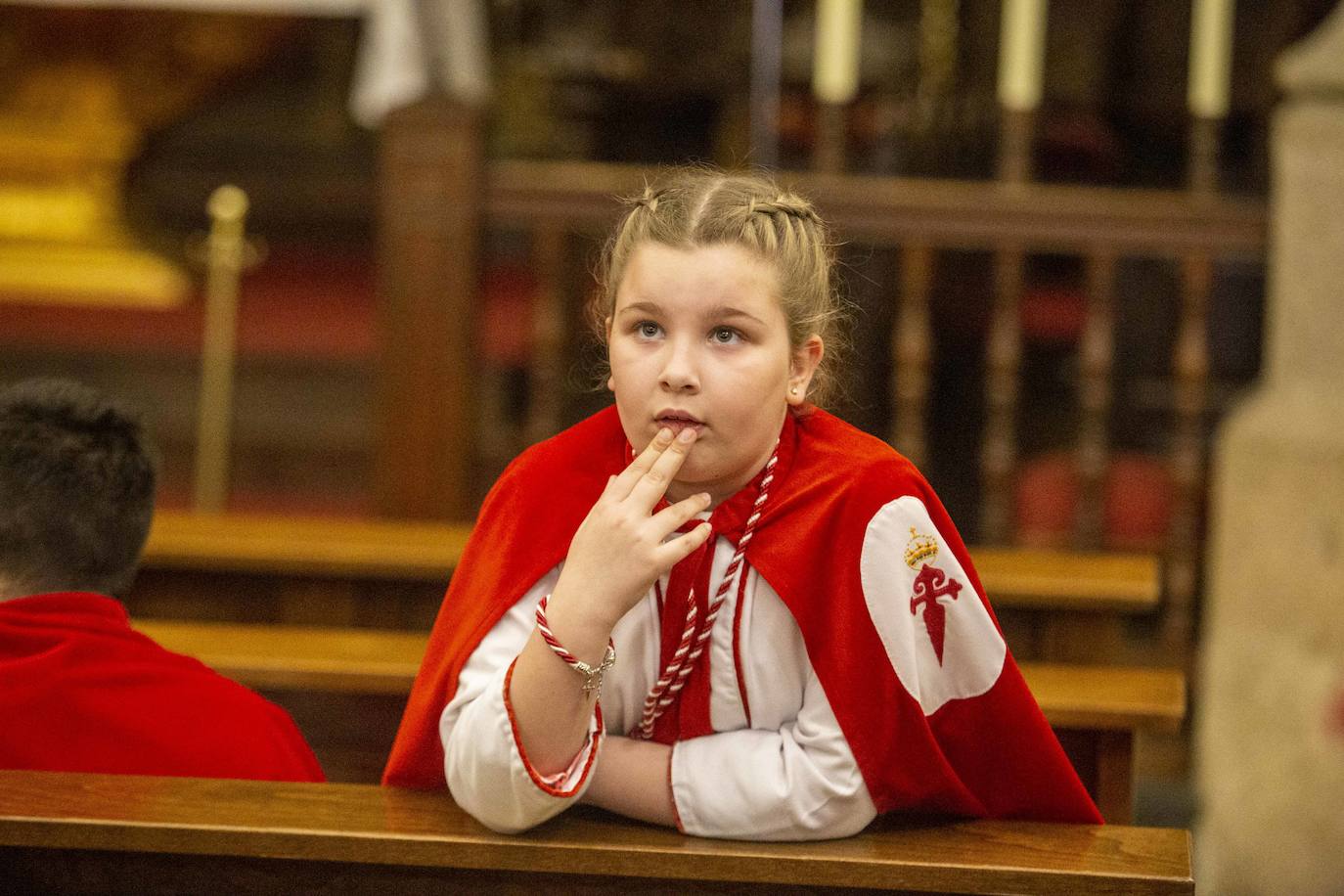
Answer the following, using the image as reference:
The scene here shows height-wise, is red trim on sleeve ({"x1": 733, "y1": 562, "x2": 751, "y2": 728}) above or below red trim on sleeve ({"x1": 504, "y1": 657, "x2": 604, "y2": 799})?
above

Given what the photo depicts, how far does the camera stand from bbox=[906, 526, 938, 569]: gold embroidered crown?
1.39 m

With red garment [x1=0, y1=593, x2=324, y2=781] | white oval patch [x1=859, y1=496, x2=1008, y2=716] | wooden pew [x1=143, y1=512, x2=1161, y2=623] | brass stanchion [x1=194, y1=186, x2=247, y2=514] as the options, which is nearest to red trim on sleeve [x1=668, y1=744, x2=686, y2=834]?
white oval patch [x1=859, y1=496, x2=1008, y2=716]

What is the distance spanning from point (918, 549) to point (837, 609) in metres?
0.08

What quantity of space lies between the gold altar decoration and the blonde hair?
434 centimetres

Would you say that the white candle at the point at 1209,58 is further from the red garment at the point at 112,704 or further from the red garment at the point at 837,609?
the red garment at the point at 112,704

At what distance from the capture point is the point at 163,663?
158 cm

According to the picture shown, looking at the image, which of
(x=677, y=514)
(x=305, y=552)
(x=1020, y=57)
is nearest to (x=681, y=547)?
(x=677, y=514)

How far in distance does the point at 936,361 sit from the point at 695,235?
4067mm

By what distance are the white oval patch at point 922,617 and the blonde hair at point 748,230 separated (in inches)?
7.6

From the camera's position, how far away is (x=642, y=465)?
4.35 feet

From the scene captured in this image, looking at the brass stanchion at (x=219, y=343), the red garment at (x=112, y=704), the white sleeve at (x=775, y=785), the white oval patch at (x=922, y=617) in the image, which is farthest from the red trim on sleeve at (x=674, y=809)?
the brass stanchion at (x=219, y=343)

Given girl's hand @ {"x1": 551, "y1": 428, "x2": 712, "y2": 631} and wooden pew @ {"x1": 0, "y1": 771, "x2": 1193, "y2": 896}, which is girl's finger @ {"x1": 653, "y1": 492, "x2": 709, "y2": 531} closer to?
girl's hand @ {"x1": 551, "y1": 428, "x2": 712, "y2": 631}

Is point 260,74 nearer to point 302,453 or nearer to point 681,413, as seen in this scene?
point 302,453

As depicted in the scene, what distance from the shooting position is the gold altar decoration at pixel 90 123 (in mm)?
5449
